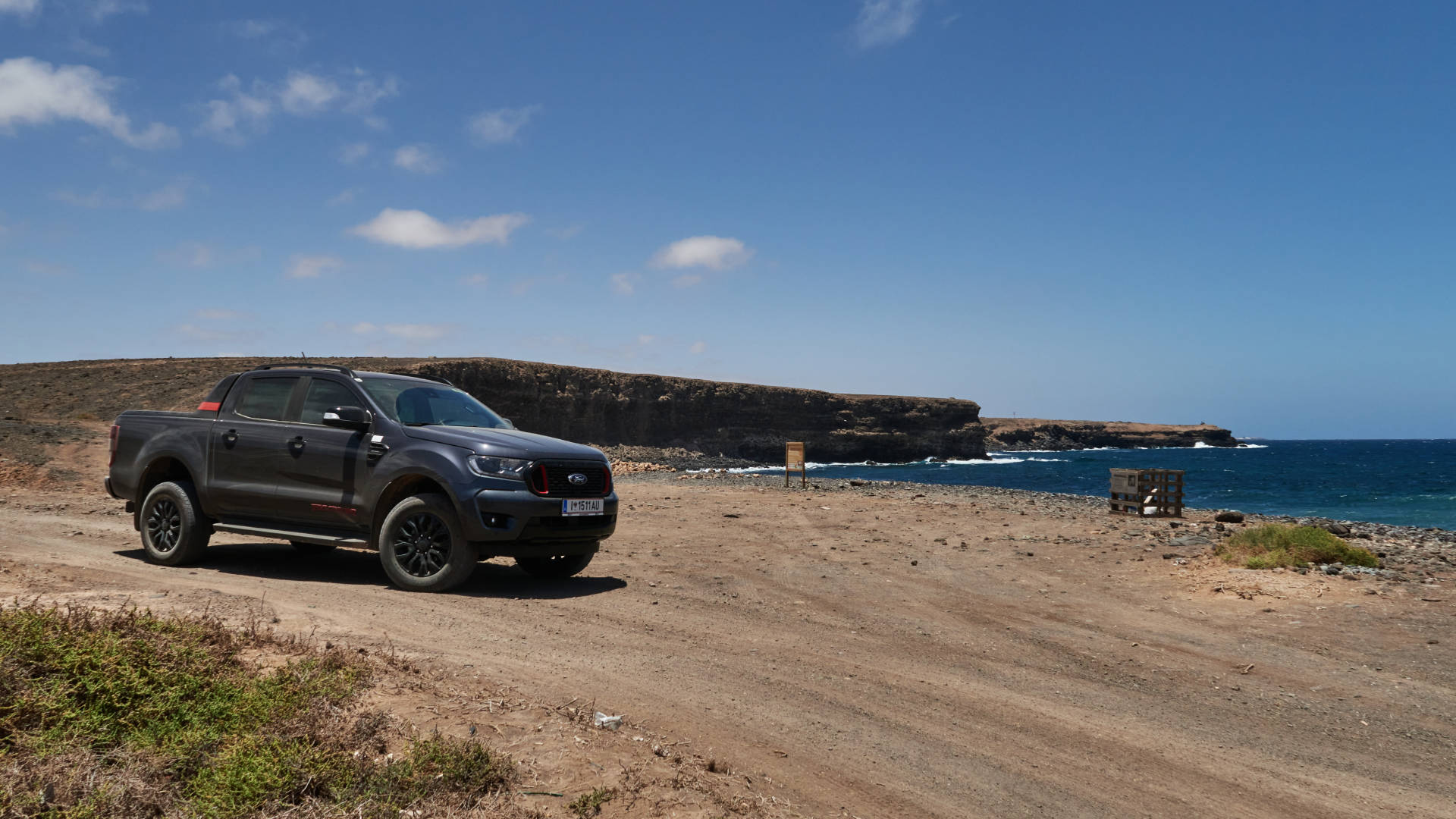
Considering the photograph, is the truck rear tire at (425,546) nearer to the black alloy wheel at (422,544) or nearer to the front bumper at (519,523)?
the black alloy wheel at (422,544)

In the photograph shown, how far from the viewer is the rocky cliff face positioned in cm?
7506

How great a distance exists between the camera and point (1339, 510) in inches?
1454

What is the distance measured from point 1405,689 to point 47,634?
927cm

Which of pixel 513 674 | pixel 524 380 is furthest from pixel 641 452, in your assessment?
pixel 513 674

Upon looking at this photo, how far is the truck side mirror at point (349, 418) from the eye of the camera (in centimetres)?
817

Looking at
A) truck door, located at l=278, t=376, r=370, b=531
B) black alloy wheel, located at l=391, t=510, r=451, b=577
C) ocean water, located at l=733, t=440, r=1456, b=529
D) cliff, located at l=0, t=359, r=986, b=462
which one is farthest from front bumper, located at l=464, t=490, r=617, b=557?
cliff, located at l=0, t=359, r=986, b=462

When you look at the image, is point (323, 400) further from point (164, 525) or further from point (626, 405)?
point (626, 405)

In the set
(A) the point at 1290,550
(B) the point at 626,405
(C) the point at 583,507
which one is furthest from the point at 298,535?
(B) the point at 626,405

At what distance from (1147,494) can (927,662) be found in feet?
54.3

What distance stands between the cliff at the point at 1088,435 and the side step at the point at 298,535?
15007 cm

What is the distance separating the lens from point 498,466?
7949mm

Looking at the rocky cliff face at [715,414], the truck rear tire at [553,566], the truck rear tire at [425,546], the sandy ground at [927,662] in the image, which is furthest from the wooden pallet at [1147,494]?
the rocky cliff face at [715,414]

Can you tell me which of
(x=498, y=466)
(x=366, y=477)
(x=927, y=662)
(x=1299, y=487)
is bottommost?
(x=1299, y=487)

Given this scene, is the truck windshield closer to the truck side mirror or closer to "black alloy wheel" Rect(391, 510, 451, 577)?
the truck side mirror
